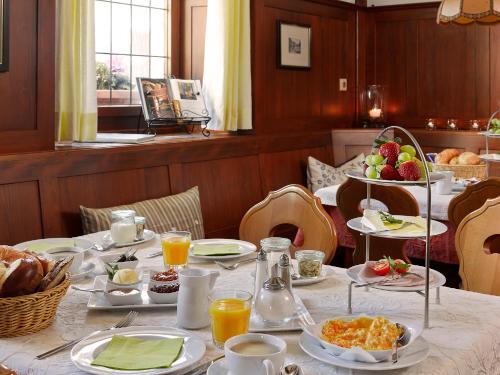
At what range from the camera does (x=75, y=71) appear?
3.56 meters

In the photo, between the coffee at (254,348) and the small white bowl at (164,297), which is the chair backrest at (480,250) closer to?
the small white bowl at (164,297)

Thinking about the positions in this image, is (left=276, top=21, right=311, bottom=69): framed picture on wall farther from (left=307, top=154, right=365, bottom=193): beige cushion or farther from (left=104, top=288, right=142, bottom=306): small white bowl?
(left=104, top=288, right=142, bottom=306): small white bowl

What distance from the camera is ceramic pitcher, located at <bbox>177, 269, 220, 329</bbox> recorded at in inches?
63.7

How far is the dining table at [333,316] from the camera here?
1.44 meters

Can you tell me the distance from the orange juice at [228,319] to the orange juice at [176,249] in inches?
22.4

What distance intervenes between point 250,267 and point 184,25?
2960 mm

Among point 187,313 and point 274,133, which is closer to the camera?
point 187,313

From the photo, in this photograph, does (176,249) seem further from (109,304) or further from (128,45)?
(128,45)

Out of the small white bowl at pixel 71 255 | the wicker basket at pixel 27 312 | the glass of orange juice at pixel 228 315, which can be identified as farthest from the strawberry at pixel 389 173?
the small white bowl at pixel 71 255

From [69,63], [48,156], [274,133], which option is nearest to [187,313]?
[48,156]

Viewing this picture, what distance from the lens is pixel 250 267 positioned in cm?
219

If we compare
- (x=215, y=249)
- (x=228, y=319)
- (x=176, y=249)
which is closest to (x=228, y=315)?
(x=228, y=319)

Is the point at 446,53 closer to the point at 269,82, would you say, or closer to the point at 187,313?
the point at 269,82

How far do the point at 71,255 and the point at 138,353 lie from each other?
728 mm
